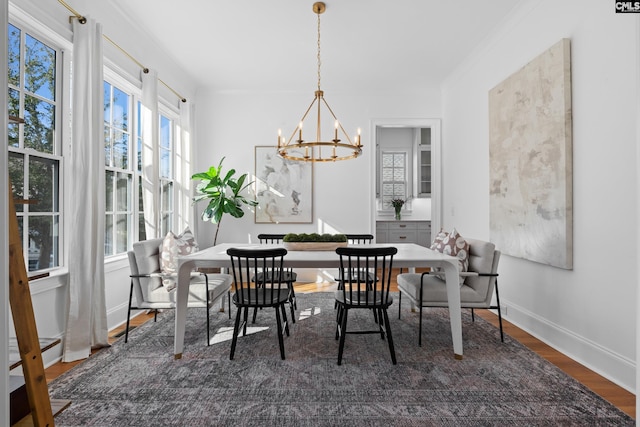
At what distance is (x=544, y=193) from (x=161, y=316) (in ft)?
12.4

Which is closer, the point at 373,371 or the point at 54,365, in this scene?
the point at 373,371

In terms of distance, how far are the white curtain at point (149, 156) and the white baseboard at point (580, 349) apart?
12.5 ft

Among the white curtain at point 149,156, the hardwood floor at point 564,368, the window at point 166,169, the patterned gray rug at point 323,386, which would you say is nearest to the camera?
the patterned gray rug at point 323,386

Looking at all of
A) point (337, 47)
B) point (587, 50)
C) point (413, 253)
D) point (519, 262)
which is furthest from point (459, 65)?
point (413, 253)

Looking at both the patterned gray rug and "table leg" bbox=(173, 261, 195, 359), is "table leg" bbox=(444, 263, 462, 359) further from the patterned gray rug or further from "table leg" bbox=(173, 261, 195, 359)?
"table leg" bbox=(173, 261, 195, 359)

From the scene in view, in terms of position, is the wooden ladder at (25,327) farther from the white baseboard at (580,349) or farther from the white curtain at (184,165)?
the white curtain at (184,165)

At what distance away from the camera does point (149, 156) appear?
3.90 m

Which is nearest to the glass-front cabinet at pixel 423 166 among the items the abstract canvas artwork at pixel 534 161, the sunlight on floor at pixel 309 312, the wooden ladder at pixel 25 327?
the abstract canvas artwork at pixel 534 161

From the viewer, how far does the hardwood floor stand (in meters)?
2.06

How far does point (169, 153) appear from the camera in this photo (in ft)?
15.8

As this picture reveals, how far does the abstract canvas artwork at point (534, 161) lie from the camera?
270cm

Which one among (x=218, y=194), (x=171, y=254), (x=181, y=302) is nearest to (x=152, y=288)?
(x=171, y=254)

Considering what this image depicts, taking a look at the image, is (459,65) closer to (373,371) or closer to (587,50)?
(587,50)

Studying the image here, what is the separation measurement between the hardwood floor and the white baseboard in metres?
0.04
